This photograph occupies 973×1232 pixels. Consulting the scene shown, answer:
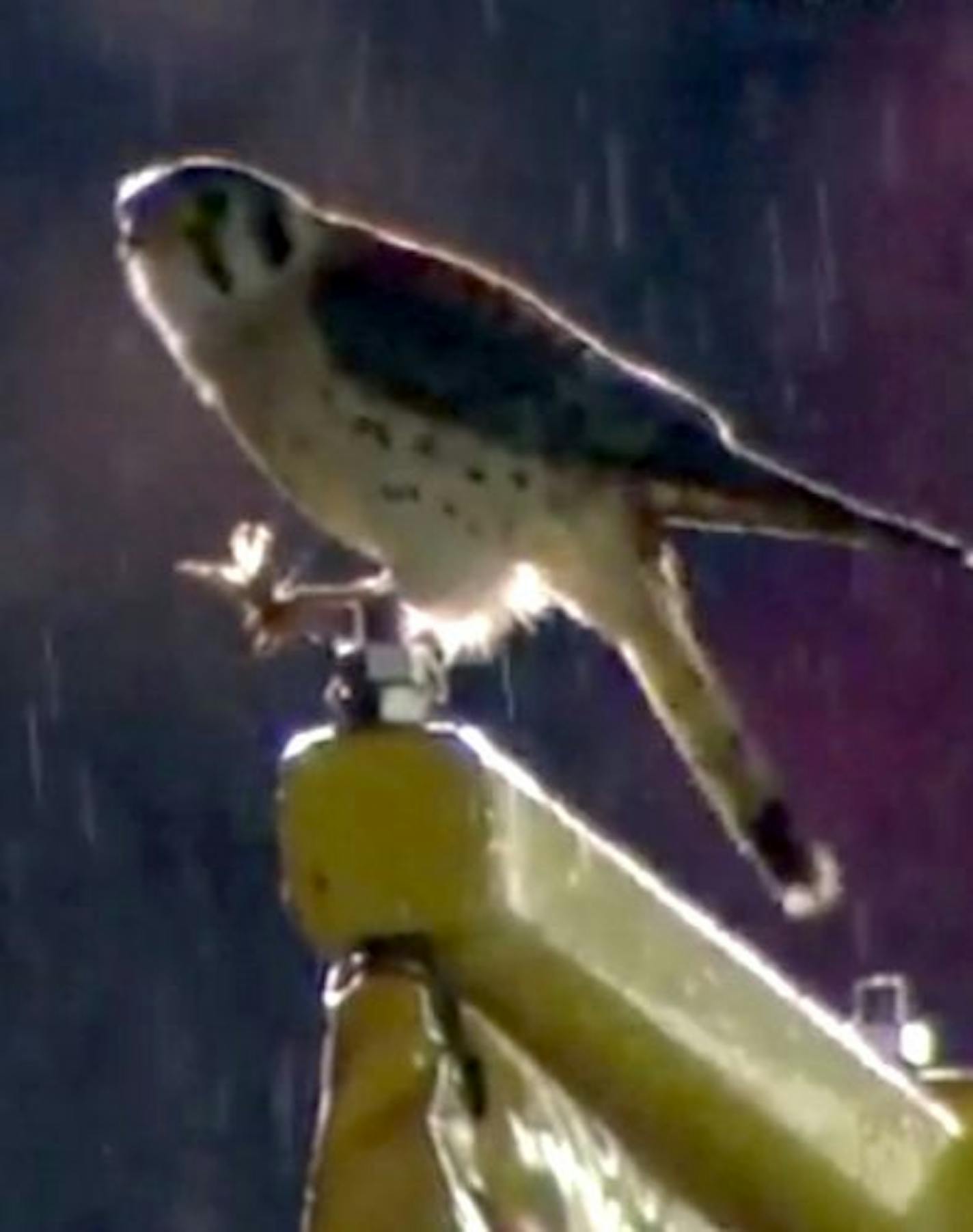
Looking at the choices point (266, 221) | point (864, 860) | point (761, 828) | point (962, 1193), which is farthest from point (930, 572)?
point (962, 1193)

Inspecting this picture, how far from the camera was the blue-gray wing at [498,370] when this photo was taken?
2.37 meters

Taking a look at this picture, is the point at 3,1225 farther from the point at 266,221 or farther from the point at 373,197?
the point at 266,221

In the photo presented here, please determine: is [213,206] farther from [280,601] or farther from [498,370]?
[280,601]

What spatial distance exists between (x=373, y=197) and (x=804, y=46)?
0.38 metres

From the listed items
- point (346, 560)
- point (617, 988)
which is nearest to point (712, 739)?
point (617, 988)

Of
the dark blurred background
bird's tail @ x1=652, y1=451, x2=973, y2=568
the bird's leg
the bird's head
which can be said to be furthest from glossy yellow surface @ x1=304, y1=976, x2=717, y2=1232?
the dark blurred background

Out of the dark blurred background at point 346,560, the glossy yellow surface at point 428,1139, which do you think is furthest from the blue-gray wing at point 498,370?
the dark blurred background at point 346,560

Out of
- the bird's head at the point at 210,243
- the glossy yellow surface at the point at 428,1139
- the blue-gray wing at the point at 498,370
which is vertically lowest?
the glossy yellow surface at the point at 428,1139

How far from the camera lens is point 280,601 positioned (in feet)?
6.35

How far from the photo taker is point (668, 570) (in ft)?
7.86

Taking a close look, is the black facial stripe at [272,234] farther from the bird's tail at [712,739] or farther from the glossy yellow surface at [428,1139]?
the glossy yellow surface at [428,1139]

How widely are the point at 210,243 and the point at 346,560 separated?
1124 millimetres

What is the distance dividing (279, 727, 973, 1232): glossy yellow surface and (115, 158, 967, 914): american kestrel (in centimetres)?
48

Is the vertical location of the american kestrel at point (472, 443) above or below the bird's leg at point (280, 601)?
above
